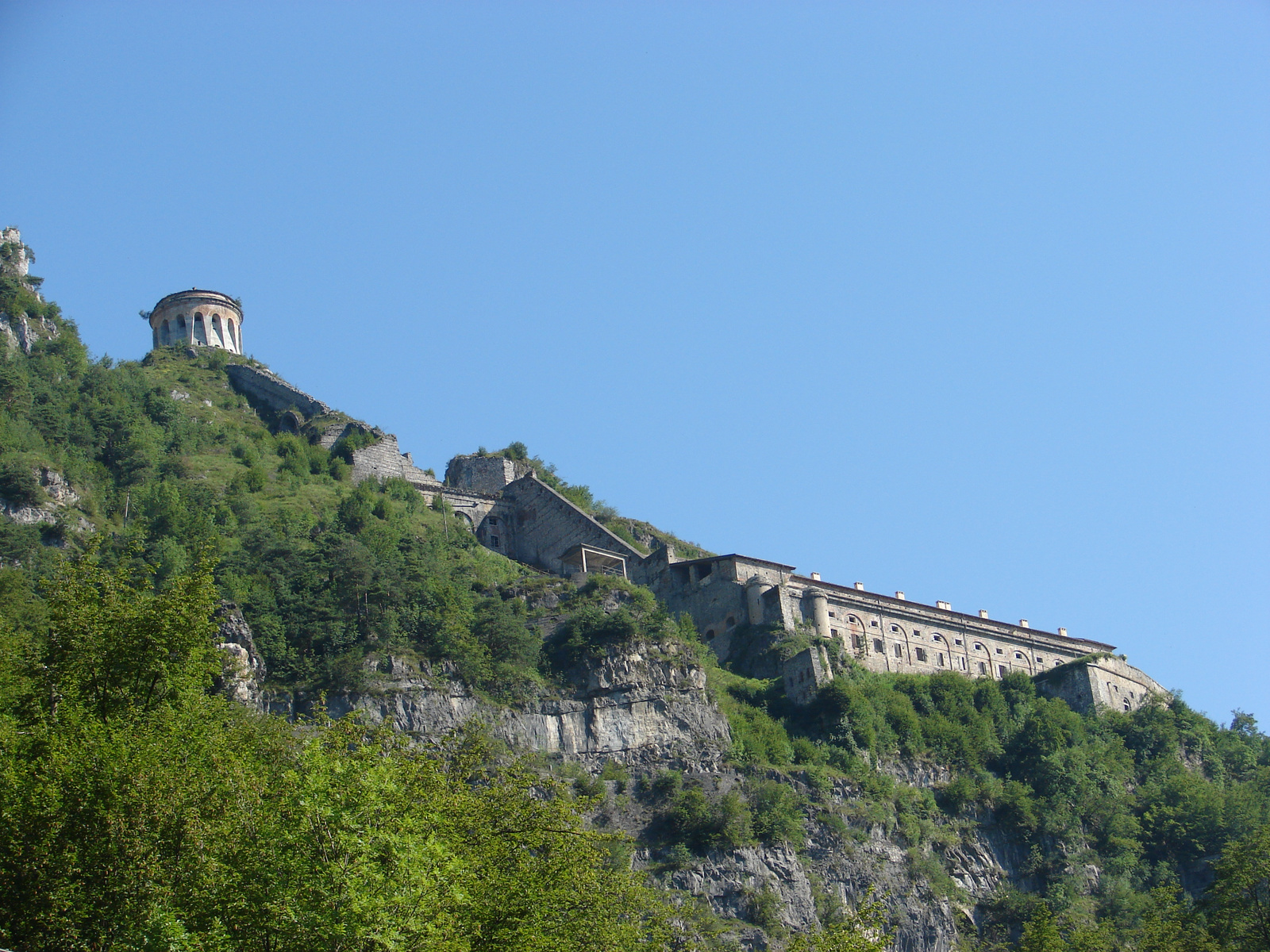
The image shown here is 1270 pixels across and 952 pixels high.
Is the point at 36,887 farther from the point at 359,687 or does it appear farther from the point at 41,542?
the point at 41,542

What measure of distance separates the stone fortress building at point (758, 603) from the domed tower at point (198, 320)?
13049 millimetres

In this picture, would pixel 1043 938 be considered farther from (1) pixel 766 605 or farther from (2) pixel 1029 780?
(1) pixel 766 605

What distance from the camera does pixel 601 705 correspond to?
60125 millimetres

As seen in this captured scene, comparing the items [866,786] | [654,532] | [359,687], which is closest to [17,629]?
[359,687]

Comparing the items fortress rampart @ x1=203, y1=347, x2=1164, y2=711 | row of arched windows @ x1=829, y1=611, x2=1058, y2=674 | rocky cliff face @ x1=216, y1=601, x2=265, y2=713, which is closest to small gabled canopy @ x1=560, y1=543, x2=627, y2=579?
fortress rampart @ x1=203, y1=347, x2=1164, y2=711

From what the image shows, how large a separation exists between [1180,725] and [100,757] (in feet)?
201

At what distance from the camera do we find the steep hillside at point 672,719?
54812mm

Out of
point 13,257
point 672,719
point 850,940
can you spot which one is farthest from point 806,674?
point 13,257

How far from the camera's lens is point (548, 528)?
8075 centimetres

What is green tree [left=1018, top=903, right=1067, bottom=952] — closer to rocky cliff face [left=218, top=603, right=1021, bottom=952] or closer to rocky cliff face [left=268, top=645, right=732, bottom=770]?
rocky cliff face [left=218, top=603, right=1021, bottom=952]

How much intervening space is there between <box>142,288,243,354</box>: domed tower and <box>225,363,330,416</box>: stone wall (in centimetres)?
705

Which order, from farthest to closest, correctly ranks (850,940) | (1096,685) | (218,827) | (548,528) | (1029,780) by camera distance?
(548,528), (1096,685), (1029,780), (850,940), (218,827)

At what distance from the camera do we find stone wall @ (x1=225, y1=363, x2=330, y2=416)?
88438mm

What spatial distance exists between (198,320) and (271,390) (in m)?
12.9
